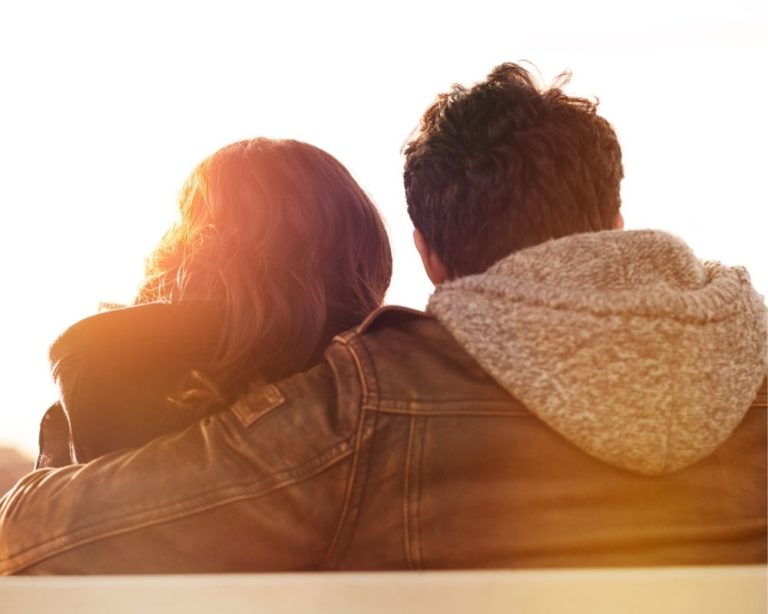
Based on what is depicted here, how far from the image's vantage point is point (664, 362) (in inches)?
50.6

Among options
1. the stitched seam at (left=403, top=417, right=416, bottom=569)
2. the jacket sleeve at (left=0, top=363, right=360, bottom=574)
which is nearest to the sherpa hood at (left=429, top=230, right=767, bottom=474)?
the stitched seam at (left=403, top=417, right=416, bottom=569)

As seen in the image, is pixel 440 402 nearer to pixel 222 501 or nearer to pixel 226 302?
pixel 222 501

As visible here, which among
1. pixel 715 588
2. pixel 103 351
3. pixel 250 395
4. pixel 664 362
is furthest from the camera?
pixel 103 351

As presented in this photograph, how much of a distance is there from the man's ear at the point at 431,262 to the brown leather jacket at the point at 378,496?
35 centimetres

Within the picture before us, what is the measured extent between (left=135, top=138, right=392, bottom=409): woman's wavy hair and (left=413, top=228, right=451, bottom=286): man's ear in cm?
→ 15

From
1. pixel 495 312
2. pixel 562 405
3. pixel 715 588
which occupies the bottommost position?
pixel 715 588

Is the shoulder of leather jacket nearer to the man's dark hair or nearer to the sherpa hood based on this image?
the sherpa hood

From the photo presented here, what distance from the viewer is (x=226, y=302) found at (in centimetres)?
167

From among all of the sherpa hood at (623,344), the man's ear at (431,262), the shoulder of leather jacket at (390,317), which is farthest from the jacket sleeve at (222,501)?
the man's ear at (431,262)

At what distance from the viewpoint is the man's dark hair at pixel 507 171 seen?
1622 mm

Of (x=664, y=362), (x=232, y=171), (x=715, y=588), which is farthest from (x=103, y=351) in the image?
(x=715, y=588)

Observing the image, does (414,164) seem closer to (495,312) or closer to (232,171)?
(232,171)

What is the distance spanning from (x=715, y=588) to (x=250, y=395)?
64cm

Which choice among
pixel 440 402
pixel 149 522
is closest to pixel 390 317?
pixel 440 402
